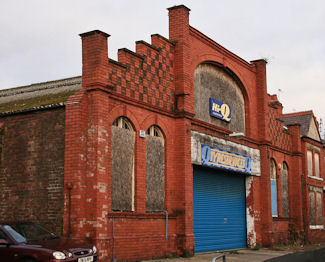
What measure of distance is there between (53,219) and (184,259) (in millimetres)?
4927

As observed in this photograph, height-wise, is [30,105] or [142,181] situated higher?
[30,105]

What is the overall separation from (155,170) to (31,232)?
6.05 meters

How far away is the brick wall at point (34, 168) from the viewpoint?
1419 centimetres

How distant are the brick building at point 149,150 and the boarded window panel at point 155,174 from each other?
0.04 meters

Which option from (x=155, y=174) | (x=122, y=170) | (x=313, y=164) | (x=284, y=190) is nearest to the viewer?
(x=122, y=170)

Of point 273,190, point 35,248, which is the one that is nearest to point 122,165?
point 35,248

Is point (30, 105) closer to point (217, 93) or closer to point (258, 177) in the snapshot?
point (217, 93)

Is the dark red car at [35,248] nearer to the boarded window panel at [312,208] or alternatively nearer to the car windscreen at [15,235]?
the car windscreen at [15,235]

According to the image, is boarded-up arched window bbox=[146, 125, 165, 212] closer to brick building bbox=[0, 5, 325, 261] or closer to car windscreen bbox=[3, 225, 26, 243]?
brick building bbox=[0, 5, 325, 261]

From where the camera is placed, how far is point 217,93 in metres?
21.4

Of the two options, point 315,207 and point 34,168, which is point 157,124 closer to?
point 34,168

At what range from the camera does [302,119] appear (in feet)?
106

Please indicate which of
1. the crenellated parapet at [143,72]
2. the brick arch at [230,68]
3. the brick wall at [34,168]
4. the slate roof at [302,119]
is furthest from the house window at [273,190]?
the brick wall at [34,168]

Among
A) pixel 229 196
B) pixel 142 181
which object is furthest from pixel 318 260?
pixel 142 181
